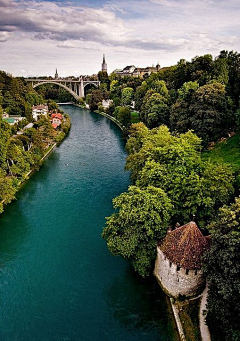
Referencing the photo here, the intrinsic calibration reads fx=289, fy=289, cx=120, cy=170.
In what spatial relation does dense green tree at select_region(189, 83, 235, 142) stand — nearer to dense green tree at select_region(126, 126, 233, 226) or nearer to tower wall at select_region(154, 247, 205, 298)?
dense green tree at select_region(126, 126, 233, 226)

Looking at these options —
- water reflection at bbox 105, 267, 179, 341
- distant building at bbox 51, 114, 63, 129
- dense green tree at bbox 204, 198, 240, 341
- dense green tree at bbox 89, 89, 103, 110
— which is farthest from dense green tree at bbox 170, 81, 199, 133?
dense green tree at bbox 89, 89, 103, 110

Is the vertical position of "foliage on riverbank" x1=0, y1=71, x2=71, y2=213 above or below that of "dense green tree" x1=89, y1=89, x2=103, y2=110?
below

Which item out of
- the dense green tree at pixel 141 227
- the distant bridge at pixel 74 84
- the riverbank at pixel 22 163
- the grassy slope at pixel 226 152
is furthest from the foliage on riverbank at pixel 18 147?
the distant bridge at pixel 74 84

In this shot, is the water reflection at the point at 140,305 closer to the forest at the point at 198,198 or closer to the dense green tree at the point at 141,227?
the forest at the point at 198,198

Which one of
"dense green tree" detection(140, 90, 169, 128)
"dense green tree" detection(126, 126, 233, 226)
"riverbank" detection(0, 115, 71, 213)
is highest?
"dense green tree" detection(140, 90, 169, 128)

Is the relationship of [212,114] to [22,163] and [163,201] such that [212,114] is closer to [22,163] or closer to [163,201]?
[163,201]

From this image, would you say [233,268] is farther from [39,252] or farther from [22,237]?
[22,237]
